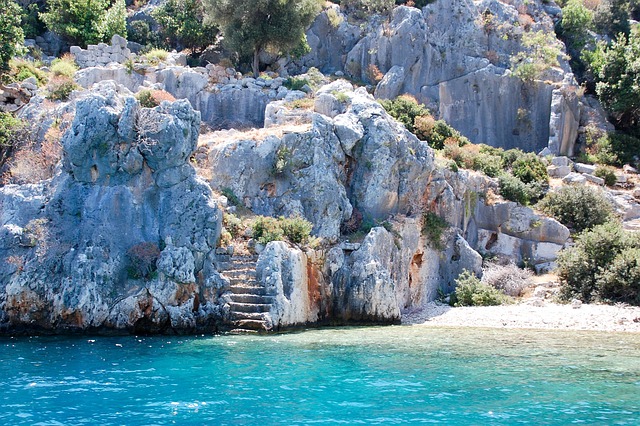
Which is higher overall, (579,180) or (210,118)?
(210,118)

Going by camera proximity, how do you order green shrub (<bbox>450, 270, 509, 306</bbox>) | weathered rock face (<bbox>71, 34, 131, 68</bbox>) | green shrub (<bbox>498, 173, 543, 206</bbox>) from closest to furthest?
green shrub (<bbox>450, 270, 509, 306</bbox>)
green shrub (<bbox>498, 173, 543, 206</bbox>)
weathered rock face (<bbox>71, 34, 131, 68</bbox>)

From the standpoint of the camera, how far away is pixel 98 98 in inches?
855

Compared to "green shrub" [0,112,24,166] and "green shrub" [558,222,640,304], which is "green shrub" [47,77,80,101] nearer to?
"green shrub" [0,112,24,166]

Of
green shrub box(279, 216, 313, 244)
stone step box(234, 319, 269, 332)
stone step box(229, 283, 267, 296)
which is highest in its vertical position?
green shrub box(279, 216, 313, 244)

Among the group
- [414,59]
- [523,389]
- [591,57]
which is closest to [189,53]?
[414,59]

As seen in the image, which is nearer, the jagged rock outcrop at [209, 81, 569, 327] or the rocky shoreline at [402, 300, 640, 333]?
the rocky shoreline at [402, 300, 640, 333]

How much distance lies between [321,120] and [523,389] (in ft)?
49.6

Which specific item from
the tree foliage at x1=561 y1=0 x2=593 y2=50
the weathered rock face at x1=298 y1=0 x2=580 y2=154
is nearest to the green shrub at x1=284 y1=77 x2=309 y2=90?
the weathered rock face at x1=298 y1=0 x2=580 y2=154

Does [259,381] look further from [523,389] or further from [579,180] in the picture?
[579,180]

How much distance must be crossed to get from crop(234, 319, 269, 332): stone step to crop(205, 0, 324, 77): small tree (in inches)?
837

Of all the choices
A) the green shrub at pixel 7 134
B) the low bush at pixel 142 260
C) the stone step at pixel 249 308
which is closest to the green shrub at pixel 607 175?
the stone step at pixel 249 308

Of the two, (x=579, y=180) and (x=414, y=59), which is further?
(x=414, y=59)

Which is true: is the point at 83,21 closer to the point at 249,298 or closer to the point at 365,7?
the point at 365,7

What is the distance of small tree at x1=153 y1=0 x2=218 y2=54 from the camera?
138 feet
